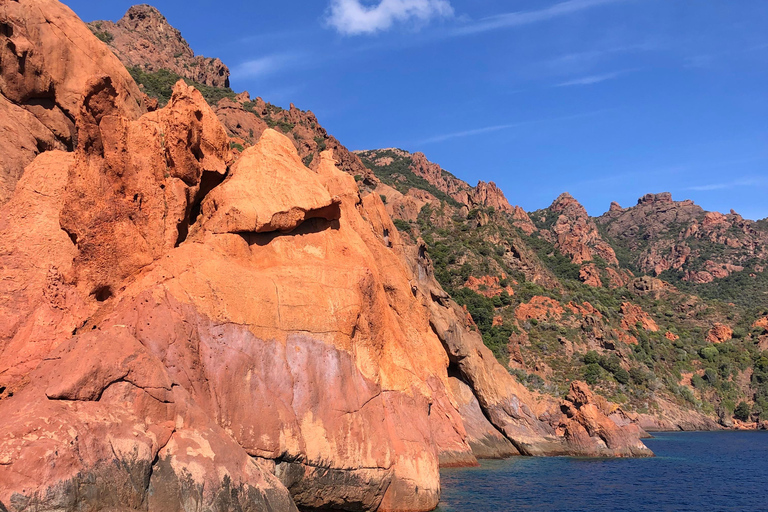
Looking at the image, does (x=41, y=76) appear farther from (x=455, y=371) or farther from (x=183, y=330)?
(x=455, y=371)

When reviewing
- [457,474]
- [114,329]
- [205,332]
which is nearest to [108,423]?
[114,329]

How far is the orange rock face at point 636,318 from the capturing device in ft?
366

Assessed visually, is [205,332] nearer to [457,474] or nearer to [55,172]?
[55,172]

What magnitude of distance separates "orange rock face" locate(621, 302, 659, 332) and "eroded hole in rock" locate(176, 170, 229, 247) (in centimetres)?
10011

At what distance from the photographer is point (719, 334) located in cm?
12100

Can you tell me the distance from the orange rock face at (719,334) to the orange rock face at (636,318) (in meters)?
11.9

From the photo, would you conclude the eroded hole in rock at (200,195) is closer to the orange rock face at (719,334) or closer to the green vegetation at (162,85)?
the green vegetation at (162,85)

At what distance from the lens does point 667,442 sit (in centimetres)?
7262

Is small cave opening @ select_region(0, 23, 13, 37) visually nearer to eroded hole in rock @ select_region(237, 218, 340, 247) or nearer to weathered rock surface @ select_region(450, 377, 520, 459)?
eroded hole in rock @ select_region(237, 218, 340, 247)

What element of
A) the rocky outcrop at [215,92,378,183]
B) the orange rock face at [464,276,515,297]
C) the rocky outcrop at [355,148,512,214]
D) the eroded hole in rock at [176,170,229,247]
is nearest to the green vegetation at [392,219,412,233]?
the rocky outcrop at [215,92,378,183]

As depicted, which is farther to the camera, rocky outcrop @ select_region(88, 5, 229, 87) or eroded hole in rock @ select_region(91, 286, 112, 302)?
rocky outcrop @ select_region(88, 5, 229, 87)

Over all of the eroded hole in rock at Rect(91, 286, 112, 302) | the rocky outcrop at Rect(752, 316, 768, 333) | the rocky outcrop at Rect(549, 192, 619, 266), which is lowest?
the eroded hole in rock at Rect(91, 286, 112, 302)

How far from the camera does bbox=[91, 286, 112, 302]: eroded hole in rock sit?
1786 centimetres

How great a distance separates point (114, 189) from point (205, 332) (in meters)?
5.21
